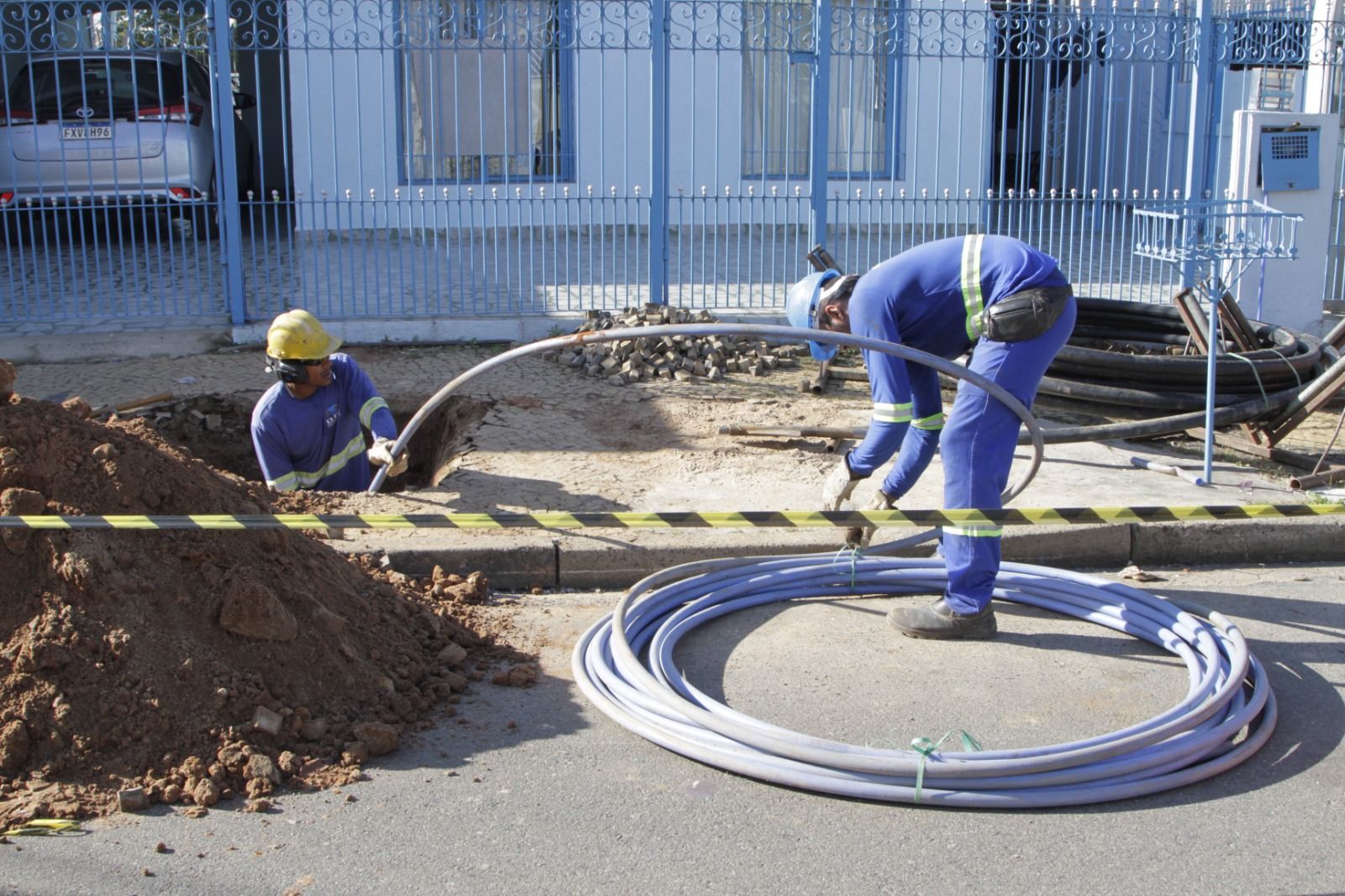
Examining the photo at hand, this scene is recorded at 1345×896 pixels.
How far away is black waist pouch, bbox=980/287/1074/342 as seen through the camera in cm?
501

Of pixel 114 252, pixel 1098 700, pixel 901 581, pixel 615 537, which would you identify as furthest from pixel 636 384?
pixel 114 252

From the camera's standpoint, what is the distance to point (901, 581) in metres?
5.79

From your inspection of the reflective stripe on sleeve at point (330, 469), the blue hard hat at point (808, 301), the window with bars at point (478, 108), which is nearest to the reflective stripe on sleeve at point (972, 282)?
the blue hard hat at point (808, 301)

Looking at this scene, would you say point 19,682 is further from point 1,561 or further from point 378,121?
point 378,121

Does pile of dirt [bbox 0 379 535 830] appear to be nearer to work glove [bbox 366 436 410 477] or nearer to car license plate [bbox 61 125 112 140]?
work glove [bbox 366 436 410 477]

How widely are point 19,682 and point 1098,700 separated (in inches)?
141

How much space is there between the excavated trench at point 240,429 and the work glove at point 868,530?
10.3 ft

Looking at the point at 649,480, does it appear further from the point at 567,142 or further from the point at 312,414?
the point at 567,142

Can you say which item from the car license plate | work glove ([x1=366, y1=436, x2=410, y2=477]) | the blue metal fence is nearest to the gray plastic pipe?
work glove ([x1=366, y1=436, x2=410, y2=477])

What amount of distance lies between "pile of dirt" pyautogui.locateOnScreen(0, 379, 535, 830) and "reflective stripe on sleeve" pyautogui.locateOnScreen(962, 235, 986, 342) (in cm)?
218

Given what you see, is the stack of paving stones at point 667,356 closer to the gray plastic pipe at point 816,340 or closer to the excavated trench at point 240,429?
the excavated trench at point 240,429

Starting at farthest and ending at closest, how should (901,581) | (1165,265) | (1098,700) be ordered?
(1165,265)
(901,581)
(1098,700)

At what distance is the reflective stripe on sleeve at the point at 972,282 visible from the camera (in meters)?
5.20

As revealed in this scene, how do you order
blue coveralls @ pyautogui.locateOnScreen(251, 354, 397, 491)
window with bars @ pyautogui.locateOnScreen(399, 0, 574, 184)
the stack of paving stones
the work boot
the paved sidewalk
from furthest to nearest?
1. window with bars @ pyautogui.locateOnScreen(399, 0, 574, 184)
2. the stack of paving stones
3. blue coveralls @ pyautogui.locateOnScreen(251, 354, 397, 491)
4. the paved sidewalk
5. the work boot
